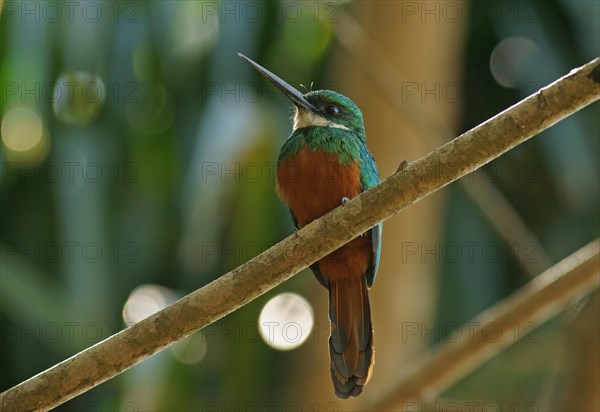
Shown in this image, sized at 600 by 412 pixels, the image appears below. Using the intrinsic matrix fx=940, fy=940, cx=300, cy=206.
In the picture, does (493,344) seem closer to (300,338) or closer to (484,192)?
(484,192)

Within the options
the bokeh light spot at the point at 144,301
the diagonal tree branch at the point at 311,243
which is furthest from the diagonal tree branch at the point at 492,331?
the bokeh light spot at the point at 144,301

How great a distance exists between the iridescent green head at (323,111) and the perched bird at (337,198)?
1 centimetres

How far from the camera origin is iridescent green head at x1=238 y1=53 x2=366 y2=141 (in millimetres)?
3371

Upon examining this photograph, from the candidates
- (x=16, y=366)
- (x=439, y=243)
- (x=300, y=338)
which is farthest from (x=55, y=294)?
(x=439, y=243)

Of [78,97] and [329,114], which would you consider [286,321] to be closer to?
[329,114]

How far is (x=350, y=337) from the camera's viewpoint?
9.37 feet

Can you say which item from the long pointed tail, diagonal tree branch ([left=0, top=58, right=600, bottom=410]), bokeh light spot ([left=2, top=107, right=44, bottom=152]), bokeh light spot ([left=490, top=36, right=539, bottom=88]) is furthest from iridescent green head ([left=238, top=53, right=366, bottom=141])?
bokeh light spot ([left=490, top=36, right=539, bottom=88])

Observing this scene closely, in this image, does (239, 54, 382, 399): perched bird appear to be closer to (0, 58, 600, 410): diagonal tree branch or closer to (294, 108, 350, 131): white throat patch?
(294, 108, 350, 131): white throat patch

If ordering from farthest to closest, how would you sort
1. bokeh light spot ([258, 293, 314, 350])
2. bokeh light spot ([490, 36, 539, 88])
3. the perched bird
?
bokeh light spot ([490, 36, 539, 88]) < bokeh light spot ([258, 293, 314, 350]) < the perched bird

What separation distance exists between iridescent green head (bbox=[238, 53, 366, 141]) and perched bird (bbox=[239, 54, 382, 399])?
0.04 ft

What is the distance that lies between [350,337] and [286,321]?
91cm

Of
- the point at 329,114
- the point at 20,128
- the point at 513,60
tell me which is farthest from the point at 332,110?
the point at 513,60

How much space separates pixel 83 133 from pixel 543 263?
1.92 meters

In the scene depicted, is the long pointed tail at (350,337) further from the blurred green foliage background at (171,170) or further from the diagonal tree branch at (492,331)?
the blurred green foliage background at (171,170)
